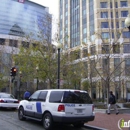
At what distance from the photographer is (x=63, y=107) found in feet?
29.3

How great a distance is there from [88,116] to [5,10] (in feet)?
222

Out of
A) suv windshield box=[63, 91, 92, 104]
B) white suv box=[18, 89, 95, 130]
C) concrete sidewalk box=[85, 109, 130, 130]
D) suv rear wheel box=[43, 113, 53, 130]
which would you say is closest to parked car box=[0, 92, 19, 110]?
white suv box=[18, 89, 95, 130]

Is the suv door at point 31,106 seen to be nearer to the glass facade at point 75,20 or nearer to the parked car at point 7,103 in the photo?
the parked car at point 7,103

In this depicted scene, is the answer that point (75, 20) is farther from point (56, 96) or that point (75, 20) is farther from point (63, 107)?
point (63, 107)

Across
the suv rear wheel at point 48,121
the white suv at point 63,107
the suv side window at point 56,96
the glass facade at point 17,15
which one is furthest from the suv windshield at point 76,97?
the glass facade at point 17,15

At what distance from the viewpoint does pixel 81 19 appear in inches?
2426

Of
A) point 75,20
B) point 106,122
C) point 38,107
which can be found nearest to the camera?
point 38,107

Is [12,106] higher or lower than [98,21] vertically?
lower

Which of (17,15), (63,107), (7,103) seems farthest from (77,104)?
(17,15)

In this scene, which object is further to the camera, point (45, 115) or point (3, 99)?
point (3, 99)

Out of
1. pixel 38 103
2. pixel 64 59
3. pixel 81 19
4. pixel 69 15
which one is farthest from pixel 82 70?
pixel 69 15

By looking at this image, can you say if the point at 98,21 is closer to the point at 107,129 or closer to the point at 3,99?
the point at 3,99

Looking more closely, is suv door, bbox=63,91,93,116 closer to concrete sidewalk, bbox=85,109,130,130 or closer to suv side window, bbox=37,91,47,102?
concrete sidewalk, bbox=85,109,130,130

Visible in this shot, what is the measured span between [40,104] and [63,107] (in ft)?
5.22
